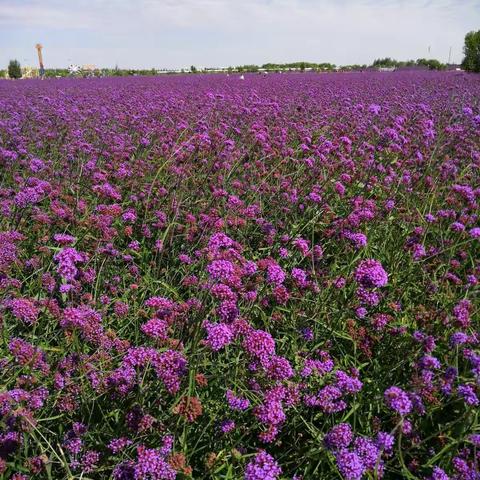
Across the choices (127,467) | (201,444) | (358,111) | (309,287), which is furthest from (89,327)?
(358,111)

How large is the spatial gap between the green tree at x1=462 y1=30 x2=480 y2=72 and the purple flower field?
2505 cm

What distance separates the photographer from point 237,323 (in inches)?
72.2

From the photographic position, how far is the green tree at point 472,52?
Answer: 26406 millimetres

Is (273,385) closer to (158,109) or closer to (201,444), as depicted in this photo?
(201,444)

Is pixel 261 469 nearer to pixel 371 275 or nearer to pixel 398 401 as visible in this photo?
pixel 398 401

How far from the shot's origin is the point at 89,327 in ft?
6.29

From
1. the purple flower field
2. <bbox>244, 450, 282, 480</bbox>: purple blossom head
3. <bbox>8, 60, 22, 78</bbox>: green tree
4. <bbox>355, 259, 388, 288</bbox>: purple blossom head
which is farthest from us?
<bbox>8, 60, 22, 78</bbox>: green tree

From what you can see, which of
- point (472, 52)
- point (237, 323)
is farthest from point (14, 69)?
point (237, 323)

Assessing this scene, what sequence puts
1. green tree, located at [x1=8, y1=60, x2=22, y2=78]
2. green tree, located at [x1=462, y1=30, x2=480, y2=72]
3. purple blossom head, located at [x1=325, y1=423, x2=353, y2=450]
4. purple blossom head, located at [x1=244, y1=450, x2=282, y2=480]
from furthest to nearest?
1. green tree, located at [x1=8, y1=60, x2=22, y2=78]
2. green tree, located at [x1=462, y1=30, x2=480, y2=72]
3. purple blossom head, located at [x1=325, y1=423, x2=353, y2=450]
4. purple blossom head, located at [x1=244, y1=450, x2=282, y2=480]

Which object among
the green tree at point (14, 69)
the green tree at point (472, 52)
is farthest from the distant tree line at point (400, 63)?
the green tree at point (14, 69)

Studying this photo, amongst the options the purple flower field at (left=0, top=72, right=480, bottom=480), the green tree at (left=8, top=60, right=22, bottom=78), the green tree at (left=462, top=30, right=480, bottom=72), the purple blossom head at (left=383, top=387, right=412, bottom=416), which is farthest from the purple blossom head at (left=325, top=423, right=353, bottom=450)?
the green tree at (left=8, top=60, right=22, bottom=78)

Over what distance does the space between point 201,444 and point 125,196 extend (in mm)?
2576

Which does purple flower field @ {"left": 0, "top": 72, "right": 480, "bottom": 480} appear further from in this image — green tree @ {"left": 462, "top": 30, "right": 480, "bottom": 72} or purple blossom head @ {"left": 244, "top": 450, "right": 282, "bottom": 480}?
green tree @ {"left": 462, "top": 30, "right": 480, "bottom": 72}

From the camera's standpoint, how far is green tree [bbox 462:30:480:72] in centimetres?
2641
